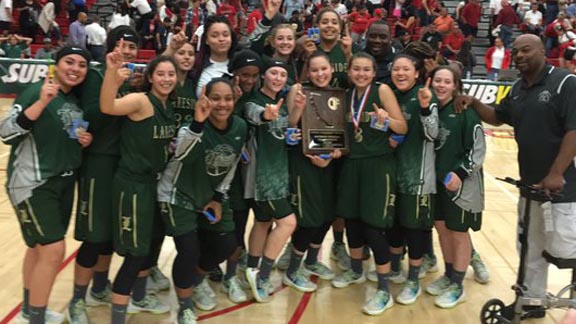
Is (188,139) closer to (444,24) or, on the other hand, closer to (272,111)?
(272,111)

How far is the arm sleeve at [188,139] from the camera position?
3.60 meters

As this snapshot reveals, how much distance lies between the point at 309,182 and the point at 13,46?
37.4 ft

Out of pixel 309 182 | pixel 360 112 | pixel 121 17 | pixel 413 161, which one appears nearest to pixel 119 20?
pixel 121 17

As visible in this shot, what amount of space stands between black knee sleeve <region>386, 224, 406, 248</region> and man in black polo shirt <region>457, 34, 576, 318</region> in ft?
3.11

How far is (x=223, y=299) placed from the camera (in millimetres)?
4566

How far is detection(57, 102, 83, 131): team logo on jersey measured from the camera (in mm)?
3559

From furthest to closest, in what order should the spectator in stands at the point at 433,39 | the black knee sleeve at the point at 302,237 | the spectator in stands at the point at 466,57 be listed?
1. the spectator in stands at the point at 466,57
2. the spectator in stands at the point at 433,39
3. the black knee sleeve at the point at 302,237

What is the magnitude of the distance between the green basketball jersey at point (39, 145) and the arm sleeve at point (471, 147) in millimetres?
2689

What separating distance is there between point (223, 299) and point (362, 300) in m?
1.09

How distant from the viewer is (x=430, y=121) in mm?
4098

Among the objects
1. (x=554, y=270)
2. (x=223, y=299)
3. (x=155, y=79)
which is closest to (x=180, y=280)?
(x=223, y=299)

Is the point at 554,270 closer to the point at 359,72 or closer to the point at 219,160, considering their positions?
the point at 359,72

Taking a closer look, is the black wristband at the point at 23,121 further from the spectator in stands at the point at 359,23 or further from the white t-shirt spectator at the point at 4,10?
the white t-shirt spectator at the point at 4,10

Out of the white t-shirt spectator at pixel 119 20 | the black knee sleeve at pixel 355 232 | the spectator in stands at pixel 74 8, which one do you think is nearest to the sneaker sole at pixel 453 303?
the black knee sleeve at pixel 355 232
